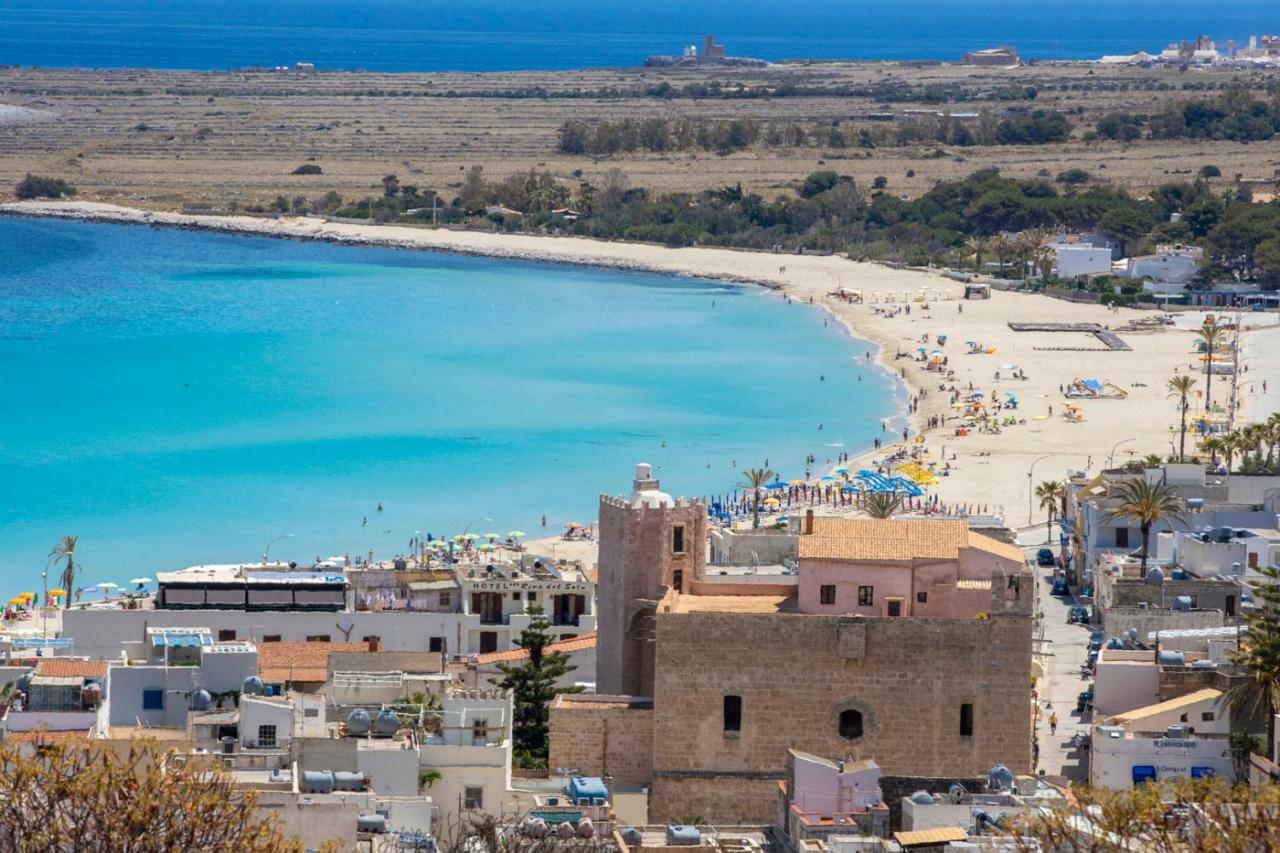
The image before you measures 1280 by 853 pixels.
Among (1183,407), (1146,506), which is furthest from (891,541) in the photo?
(1183,407)

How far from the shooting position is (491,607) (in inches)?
1909

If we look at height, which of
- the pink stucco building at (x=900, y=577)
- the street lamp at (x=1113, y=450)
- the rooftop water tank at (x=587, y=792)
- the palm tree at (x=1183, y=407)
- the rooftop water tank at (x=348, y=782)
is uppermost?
the palm tree at (x=1183, y=407)

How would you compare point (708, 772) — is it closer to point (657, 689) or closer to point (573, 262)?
point (657, 689)

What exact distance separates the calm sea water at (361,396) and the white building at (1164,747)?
3657 centimetres

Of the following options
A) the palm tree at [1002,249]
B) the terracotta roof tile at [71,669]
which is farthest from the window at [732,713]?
the palm tree at [1002,249]

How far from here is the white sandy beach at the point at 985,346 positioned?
260 ft

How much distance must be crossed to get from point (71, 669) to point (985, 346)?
247 feet

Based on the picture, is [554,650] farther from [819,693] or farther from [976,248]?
[976,248]

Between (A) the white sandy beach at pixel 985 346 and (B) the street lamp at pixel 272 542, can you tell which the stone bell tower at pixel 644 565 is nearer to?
(B) the street lamp at pixel 272 542

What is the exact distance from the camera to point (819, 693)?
3491 centimetres

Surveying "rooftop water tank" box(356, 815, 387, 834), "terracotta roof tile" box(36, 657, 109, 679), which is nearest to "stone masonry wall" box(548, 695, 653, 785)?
"terracotta roof tile" box(36, 657, 109, 679)

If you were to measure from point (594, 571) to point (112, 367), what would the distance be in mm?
62840

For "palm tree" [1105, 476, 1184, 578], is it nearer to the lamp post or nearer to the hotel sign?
the hotel sign

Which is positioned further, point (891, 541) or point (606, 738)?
point (891, 541)
